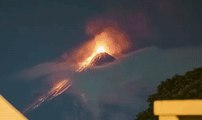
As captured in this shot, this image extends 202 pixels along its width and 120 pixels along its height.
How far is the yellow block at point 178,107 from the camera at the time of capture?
4438 millimetres

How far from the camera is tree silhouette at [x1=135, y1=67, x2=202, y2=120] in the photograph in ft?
41.5

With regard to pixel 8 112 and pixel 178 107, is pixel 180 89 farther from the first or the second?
pixel 178 107

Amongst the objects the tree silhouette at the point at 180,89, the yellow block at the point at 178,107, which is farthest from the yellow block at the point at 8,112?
the tree silhouette at the point at 180,89

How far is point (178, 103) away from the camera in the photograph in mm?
4535

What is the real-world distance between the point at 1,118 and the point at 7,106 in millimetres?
187

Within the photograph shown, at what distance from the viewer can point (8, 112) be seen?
6312 mm

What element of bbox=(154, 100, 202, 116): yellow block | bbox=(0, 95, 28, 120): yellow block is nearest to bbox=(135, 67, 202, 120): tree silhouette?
bbox=(0, 95, 28, 120): yellow block

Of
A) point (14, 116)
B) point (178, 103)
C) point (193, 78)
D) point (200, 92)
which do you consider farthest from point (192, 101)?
point (193, 78)

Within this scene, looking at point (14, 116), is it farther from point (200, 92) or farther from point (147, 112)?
point (147, 112)

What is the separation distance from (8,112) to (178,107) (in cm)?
273

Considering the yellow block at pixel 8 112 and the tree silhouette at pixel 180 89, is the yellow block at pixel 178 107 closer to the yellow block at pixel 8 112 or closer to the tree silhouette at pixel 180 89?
the yellow block at pixel 8 112

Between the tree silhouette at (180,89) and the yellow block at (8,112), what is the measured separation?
6.80 m

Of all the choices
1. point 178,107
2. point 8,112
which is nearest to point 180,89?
point 8,112

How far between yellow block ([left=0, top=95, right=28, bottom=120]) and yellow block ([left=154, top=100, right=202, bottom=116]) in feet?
7.44
